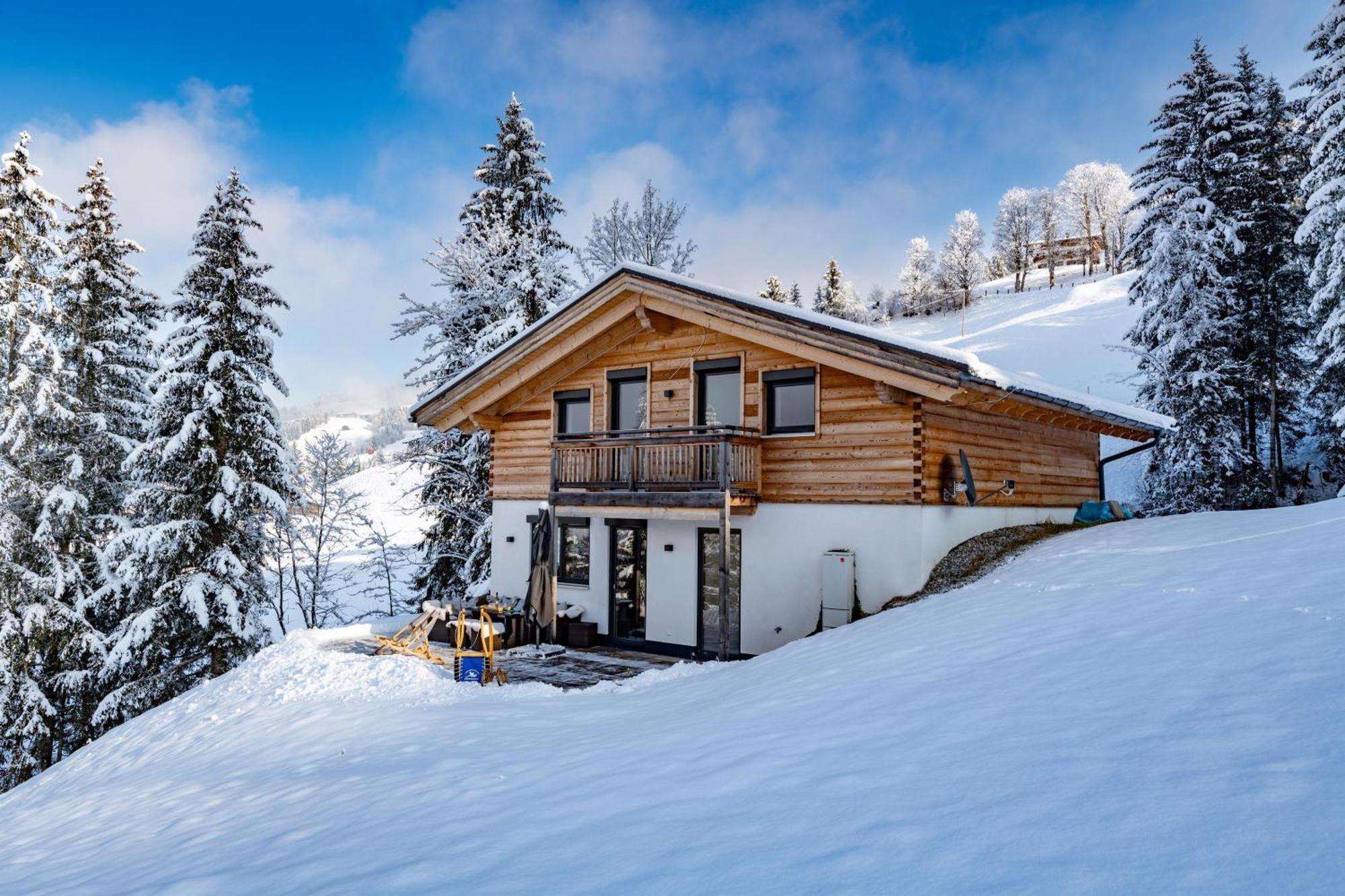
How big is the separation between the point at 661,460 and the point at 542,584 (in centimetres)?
316

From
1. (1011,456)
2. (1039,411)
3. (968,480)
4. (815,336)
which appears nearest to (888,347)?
(815,336)

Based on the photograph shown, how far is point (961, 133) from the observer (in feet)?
123

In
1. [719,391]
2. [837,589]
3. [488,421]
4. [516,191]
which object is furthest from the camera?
[516,191]

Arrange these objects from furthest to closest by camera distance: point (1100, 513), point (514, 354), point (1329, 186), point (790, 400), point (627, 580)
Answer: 1. point (1329, 186)
2. point (514, 354)
3. point (1100, 513)
4. point (627, 580)
5. point (790, 400)

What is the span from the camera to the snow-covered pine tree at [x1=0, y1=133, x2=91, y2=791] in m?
15.1

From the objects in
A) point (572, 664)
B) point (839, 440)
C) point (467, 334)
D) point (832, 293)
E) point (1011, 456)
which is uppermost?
point (832, 293)

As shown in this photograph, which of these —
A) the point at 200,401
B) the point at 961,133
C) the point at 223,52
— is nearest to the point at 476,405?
the point at 200,401

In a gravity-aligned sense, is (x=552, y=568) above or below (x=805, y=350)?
below

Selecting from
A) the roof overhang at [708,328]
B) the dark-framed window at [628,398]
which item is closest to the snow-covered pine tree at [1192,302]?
the roof overhang at [708,328]

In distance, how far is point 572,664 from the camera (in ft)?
40.2

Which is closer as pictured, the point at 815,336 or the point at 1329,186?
the point at 815,336

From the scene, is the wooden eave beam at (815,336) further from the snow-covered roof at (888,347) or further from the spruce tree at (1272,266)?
the spruce tree at (1272,266)

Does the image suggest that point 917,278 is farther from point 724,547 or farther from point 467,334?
point 724,547

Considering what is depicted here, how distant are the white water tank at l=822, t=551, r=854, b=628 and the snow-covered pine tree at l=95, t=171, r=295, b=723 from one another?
11.7 metres
